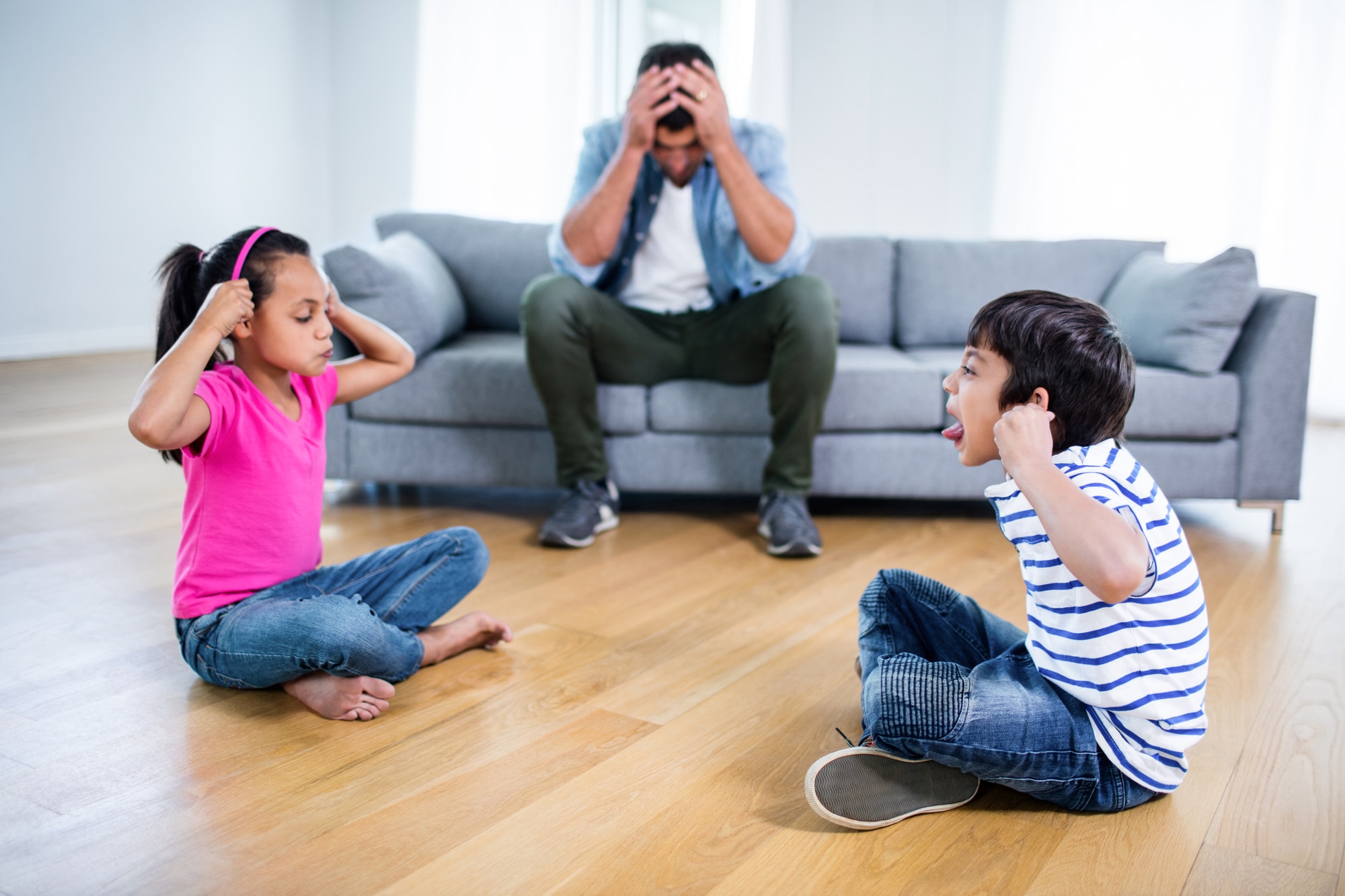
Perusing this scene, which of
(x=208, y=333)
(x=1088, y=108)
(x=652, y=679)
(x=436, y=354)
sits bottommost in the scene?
(x=652, y=679)

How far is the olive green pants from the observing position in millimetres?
2242

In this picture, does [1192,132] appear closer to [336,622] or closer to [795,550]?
[795,550]

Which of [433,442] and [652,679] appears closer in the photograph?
[652,679]

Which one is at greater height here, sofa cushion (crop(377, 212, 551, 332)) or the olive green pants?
sofa cushion (crop(377, 212, 551, 332))

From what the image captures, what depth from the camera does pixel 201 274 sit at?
1429 millimetres

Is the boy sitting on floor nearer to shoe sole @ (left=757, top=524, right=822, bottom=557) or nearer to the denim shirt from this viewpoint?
shoe sole @ (left=757, top=524, right=822, bottom=557)

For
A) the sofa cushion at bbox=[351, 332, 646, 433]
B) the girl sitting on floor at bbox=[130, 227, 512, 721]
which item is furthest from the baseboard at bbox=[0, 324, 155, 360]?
the girl sitting on floor at bbox=[130, 227, 512, 721]

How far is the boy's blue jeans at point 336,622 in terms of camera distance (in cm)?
134

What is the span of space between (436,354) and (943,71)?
3.10m

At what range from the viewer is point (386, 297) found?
7.88 ft

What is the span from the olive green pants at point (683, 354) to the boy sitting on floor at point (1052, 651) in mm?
1048

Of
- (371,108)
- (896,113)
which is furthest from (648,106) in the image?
(371,108)

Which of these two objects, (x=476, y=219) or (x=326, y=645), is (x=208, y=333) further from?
(x=476, y=219)

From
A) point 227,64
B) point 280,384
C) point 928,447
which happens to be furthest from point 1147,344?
point 227,64
